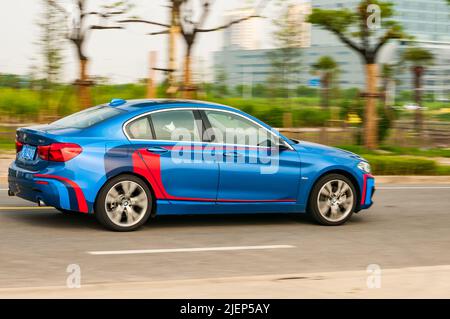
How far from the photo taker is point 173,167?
10.1 m

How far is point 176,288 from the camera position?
6.50m

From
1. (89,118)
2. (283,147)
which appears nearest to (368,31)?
(283,147)

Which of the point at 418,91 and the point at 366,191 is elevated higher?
the point at 418,91

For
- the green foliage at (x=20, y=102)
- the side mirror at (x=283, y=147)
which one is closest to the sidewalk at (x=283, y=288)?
the side mirror at (x=283, y=147)

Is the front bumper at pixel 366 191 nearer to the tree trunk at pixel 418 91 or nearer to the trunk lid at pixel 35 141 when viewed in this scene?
the trunk lid at pixel 35 141

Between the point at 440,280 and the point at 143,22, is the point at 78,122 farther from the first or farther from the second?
the point at 143,22

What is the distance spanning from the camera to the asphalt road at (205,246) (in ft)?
26.2

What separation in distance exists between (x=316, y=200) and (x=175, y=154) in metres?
1.98

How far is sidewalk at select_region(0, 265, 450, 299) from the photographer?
6.27 m

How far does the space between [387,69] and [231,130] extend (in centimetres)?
2438

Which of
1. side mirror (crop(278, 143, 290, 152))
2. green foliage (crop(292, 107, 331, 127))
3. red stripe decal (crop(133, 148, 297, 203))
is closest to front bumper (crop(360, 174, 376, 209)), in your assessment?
side mirror (crop(278, 143, 290, 152))

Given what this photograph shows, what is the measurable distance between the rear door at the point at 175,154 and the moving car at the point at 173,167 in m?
0.01

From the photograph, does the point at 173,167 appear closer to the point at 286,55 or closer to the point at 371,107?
the point at 371,107

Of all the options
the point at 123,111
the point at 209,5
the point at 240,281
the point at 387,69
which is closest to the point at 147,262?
the point at 240,281
